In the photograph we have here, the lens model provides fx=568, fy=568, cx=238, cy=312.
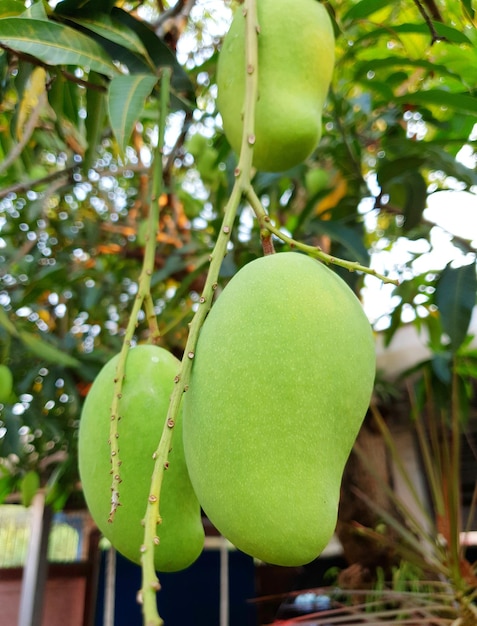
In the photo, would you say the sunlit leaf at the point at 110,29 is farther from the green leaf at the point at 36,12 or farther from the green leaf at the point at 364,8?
the green leaf at the point at 364,8

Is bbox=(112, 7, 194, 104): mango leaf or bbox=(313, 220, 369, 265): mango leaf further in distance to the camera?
bbox=(313, 220, 369, 265): mango leaf

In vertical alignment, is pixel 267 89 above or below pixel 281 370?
above

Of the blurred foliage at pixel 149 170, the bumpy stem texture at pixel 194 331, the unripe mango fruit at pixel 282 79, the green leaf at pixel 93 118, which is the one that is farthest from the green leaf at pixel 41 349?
the bumpy stem texture at pixel 194 331

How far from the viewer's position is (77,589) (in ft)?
9.96

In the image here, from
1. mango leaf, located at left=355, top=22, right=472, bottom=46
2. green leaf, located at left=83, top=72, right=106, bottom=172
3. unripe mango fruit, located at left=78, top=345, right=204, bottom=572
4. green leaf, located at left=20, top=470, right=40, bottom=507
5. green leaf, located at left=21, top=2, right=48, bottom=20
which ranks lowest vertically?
unripe mango fruit, located at left=78, top=345, right=204, bottom=572

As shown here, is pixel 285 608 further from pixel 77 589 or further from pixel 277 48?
pixel 277 48

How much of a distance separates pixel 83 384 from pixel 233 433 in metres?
1.50

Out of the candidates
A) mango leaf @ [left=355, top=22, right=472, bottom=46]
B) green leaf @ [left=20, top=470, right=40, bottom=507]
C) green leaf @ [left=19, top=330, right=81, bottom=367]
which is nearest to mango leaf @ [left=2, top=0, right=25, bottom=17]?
mango leaf @ [left=355, top=22, right=472, bottom=46]

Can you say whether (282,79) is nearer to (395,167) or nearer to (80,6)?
(80,6)

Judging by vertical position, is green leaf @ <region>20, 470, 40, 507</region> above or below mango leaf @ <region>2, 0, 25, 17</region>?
below

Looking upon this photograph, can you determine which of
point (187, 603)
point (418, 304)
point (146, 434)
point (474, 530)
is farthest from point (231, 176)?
point (187, 603)

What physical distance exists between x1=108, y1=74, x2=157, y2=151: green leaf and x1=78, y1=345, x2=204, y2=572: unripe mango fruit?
0.85 feet

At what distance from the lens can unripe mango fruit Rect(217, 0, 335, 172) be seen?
2.15ft

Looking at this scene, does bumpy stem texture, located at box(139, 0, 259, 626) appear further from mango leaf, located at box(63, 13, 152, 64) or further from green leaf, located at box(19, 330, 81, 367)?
green leaf, located at box(19, 330, 81, 367)
